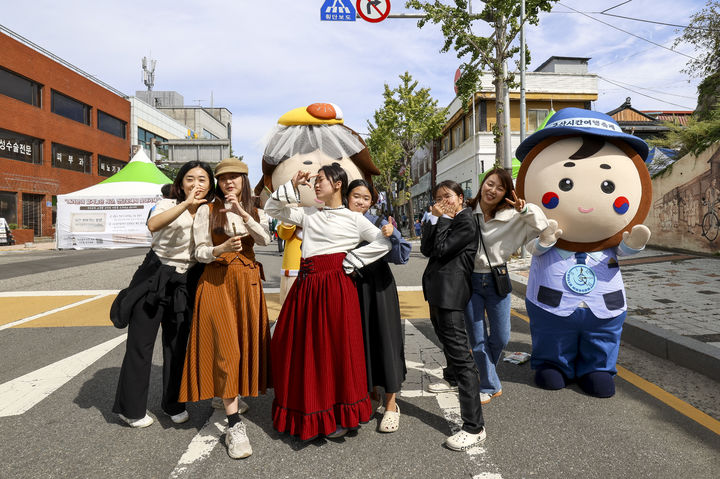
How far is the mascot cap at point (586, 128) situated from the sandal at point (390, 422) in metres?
2.47

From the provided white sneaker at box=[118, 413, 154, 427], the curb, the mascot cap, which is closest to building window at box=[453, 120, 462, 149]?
the curb

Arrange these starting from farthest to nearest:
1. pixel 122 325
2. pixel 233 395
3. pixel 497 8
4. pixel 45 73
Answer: pixel 45 73
pixel 497 8
pixel 122 325
pixel 233 395

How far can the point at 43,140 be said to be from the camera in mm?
27281

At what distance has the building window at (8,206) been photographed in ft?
80.2

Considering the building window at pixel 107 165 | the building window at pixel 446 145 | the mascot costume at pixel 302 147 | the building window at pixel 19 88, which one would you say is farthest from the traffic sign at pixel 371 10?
the building window at pixel 107 165

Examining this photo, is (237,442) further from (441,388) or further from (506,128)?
(506,128)

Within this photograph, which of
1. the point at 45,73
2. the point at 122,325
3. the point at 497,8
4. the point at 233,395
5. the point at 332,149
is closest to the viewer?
the point at 233,395

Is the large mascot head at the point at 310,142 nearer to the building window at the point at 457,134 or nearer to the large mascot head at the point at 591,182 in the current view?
the large mascot head at the point at 591,182

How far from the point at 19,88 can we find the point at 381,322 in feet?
103

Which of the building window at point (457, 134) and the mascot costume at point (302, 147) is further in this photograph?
the building window at point (457, 134)

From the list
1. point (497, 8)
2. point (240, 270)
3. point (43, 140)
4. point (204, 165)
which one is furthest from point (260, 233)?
point (43, 140)

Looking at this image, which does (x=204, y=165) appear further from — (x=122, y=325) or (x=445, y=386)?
(x=445, y=386)

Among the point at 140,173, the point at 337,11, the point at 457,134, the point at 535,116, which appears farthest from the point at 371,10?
the point at 457,134

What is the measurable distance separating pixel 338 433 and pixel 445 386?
3.77ft
